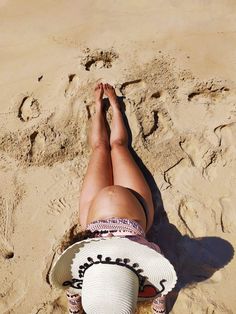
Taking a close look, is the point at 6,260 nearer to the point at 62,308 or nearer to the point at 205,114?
the point at 62,308

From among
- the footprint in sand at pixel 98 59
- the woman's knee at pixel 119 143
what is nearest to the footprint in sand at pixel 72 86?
the footprint in sand at pixel 98 59

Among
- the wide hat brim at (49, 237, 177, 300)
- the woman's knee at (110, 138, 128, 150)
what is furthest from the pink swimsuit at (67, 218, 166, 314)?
the woman's knee at (110, 138, 128, 150)

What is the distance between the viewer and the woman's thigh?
8.56ft

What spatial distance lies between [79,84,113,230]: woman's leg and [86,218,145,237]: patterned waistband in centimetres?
48

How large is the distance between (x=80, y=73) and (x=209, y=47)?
1.29 m

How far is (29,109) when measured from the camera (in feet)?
12.3

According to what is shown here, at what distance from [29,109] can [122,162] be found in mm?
1088

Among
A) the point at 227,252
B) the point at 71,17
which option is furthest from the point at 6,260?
the point at 71,17

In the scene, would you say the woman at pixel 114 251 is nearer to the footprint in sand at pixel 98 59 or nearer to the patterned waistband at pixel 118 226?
the patterned waistband at pixel 118 226

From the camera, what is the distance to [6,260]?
302 cm

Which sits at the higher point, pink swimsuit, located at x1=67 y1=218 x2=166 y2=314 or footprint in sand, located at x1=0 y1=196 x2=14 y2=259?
pink swimsuit, located at x1=67 y1=218 x2=166 y2=314

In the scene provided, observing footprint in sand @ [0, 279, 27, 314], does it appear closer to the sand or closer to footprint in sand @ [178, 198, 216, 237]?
the sand

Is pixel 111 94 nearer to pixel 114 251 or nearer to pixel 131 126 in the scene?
pixel 131 126

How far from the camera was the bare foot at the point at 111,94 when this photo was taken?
361cm
